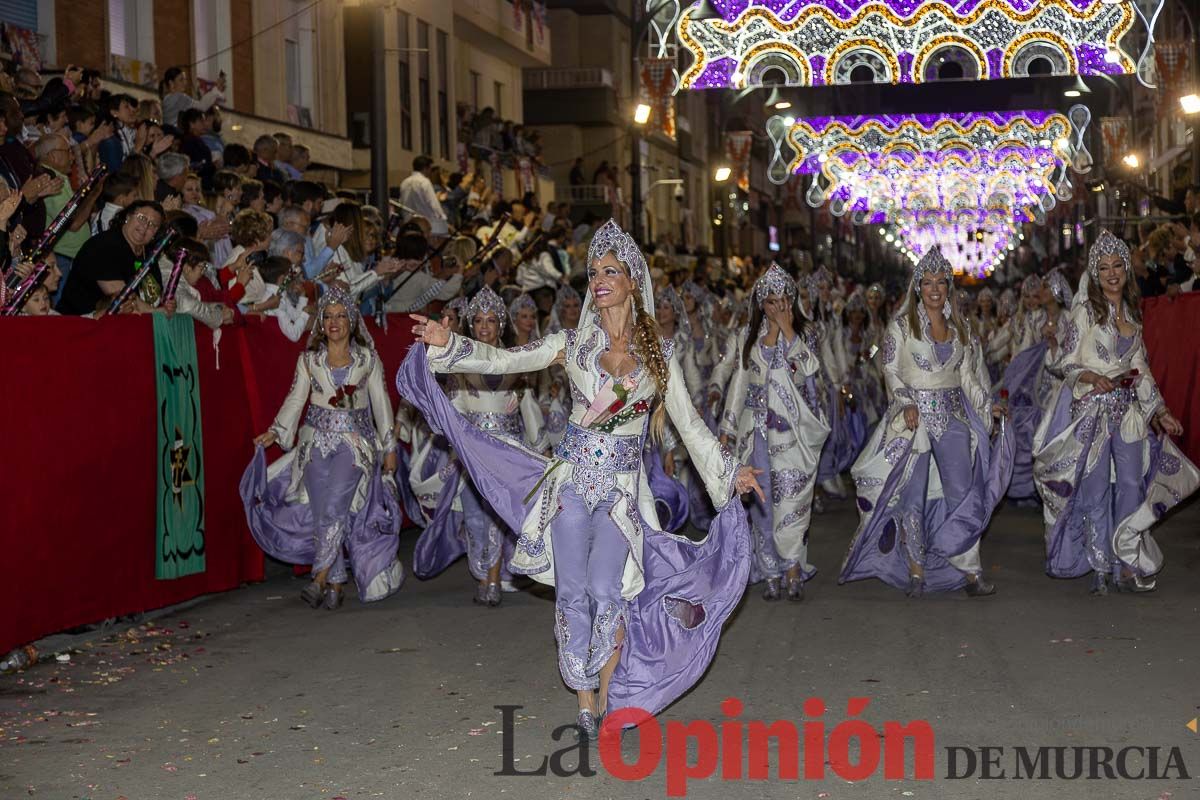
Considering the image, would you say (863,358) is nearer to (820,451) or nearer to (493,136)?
(820,451)

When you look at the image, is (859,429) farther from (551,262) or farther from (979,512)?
(979,512)

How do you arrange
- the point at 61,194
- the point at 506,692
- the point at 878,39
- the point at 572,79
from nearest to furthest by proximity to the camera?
the point at 506,692 → the point at 61,194 → the point at 878,39 → the point at 572,79

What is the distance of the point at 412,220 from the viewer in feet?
51.5

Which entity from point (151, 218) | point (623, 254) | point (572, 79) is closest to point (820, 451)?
point (623, 254)

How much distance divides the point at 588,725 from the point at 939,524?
4072mm

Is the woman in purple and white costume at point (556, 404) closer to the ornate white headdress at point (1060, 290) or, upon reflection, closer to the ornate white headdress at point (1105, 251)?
the ornate white headdress at point (1105, 251)

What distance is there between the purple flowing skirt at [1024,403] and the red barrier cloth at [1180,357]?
1.02 metres

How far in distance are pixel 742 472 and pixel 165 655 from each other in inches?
127

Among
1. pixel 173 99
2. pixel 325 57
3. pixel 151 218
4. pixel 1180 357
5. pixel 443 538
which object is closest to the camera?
pixel 151 218

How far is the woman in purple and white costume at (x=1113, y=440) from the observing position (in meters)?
10.2

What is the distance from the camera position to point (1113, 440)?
1030 centimetres

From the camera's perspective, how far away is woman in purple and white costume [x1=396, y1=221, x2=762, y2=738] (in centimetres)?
702

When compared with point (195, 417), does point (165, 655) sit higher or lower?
lower

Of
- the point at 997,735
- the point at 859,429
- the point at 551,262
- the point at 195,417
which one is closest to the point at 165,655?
the point at 195,417
